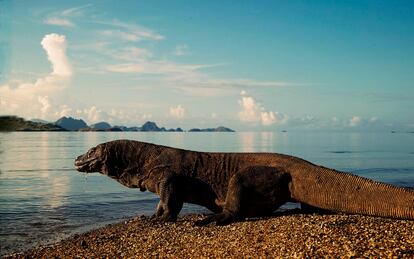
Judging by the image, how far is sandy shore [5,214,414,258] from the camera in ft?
28.4

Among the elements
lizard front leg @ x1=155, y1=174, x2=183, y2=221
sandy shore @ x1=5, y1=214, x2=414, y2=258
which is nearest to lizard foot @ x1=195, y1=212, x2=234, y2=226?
sandy shore @ x1=5, y1=214, x2=414, y2=258

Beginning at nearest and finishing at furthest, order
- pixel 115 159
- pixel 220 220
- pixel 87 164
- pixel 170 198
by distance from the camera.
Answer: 1. pixel 220 220
2. pixel 170 198
3. pixel 115 159
4. pixel 87 164

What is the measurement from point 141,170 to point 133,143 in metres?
1.24

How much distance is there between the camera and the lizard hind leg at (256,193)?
13336 millimetres

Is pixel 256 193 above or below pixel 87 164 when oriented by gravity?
below

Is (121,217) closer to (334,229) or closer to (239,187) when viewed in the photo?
(239,187)

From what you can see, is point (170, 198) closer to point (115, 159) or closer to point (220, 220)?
point (220, 220)

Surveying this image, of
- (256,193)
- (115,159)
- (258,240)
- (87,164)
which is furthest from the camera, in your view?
(87,164)

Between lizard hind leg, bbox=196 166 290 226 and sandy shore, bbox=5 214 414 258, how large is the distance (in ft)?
1.29

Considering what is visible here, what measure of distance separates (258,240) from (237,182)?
3439 millimetres

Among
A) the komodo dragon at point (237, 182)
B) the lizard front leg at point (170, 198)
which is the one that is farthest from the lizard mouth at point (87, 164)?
the lizard front leg at point (170, 198)

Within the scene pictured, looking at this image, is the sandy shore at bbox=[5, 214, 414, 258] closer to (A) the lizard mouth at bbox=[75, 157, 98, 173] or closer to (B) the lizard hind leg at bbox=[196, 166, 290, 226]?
(B) the lizard hind leg at bbox=[196, 166, 290, 226]

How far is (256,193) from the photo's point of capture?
43.8 feet

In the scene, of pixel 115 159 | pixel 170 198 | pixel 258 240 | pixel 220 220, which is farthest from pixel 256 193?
pixel 115 159
